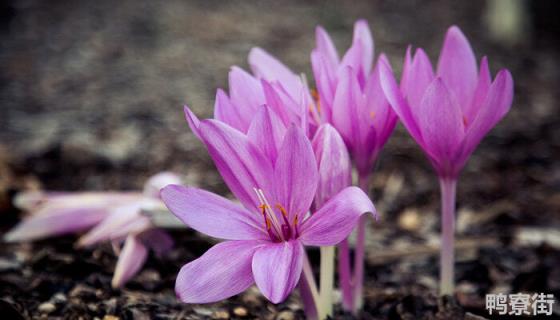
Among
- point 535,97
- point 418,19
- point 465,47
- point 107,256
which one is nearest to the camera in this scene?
point 465,47

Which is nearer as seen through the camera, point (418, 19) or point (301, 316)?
point (301, 316)

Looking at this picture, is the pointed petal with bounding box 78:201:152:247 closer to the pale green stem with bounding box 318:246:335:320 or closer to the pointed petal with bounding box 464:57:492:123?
the pale green stem with bounding box 318:246:335:320

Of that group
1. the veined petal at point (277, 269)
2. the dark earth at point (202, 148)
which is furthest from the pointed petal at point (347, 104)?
the dark earth at point (202, 148)

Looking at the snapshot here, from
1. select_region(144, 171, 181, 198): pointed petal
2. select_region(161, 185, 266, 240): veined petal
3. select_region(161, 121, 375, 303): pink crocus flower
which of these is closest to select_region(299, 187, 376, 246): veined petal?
select_region(161, 121, 375, 303): pink crocus flower

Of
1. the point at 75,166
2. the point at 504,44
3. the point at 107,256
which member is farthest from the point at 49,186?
the point at 504,44

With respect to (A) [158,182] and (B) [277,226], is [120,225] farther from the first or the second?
(B) [277,226]

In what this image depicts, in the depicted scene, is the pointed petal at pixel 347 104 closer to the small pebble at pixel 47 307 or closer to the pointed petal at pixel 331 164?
the pointed petal at pixel 331 164

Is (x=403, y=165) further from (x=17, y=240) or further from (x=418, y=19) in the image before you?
(x=418, y=19)
